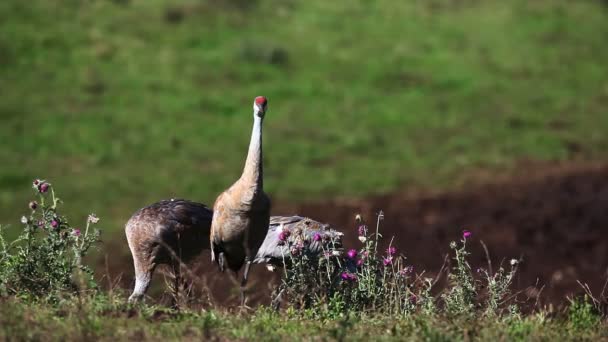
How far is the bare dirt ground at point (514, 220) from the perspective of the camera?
15500 millimetres

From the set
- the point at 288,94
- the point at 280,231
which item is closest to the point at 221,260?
the point at 280,231

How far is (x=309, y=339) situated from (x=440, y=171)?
549 inches

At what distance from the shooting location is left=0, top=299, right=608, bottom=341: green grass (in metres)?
6.15

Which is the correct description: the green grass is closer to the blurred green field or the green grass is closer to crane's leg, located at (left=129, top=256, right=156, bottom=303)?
crane's leg, located at (left=129, top=256, right=156, bottom=303)

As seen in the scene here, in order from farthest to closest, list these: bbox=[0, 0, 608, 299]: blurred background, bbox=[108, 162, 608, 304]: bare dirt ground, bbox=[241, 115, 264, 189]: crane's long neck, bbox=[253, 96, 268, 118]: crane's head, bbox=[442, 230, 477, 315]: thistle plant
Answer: bbox=[0, 0, 608, 299]: blurred background → bbox=[108, 162, 608, 304]: bare dirt ground → bbox=[253, 96, 268, 118]: crane's head → bbox=[241, 115, 264, 189]: crane's long neck → bbox=[442, 230, 477, 315]: thistle plant

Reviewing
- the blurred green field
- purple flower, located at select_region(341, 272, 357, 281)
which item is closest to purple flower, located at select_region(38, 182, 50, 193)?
purple flower, located at select_region(341, 272, 357, 281)

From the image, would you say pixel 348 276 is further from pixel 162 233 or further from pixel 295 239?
pixel 162 233

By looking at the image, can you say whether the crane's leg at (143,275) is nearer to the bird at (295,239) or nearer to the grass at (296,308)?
the bird at (295,239)

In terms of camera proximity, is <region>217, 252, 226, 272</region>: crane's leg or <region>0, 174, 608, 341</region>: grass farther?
<region>217, 252, 226, 272</region>: crane's leg

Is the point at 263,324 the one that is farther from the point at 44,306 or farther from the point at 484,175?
the point at 484,175

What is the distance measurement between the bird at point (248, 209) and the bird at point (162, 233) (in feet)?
1.83

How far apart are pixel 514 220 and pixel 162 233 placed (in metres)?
9.29

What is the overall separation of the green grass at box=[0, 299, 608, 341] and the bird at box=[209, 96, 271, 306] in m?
1.41

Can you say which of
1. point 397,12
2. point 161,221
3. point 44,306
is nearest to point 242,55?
point 397,12
